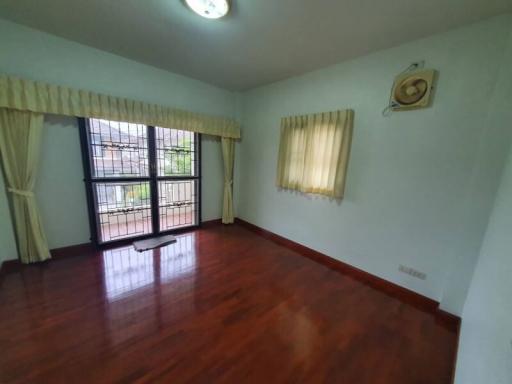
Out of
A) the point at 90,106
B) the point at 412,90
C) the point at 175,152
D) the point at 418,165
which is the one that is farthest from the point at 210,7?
the point at 418,165

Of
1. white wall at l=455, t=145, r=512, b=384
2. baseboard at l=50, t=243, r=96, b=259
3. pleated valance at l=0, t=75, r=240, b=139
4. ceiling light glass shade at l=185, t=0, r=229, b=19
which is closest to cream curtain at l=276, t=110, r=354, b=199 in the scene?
white wall at l=455, t=145, r=512, b=384

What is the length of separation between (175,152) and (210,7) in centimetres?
212

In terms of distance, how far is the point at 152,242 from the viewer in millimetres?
2945

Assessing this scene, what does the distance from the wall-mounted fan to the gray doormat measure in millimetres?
3381

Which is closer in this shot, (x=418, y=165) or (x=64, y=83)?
(x=418, y=165)

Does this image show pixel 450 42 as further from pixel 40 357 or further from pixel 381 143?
pixel 40 357

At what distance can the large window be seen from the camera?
2560mm

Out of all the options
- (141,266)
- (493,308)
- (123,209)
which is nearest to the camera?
(493,308)

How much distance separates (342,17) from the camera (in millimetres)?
1582

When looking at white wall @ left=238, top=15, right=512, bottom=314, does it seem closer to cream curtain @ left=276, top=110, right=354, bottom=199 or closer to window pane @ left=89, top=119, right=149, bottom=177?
cream curtain @ left=276, top=110, right=354, bottom=199

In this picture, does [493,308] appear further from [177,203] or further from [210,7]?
[177,203]

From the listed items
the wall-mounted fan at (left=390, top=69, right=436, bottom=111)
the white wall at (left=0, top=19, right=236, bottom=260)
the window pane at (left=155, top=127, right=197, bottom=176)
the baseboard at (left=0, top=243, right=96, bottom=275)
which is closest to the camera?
the wall-mounted fan at (left=390, top=69, right=436, bottom=111)

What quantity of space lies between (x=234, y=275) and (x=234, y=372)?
1054mm

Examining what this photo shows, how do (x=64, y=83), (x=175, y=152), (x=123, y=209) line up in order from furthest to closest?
1. (x=175, y=152)
2. (x=123, y=209)
3. (x=64, y=83)
